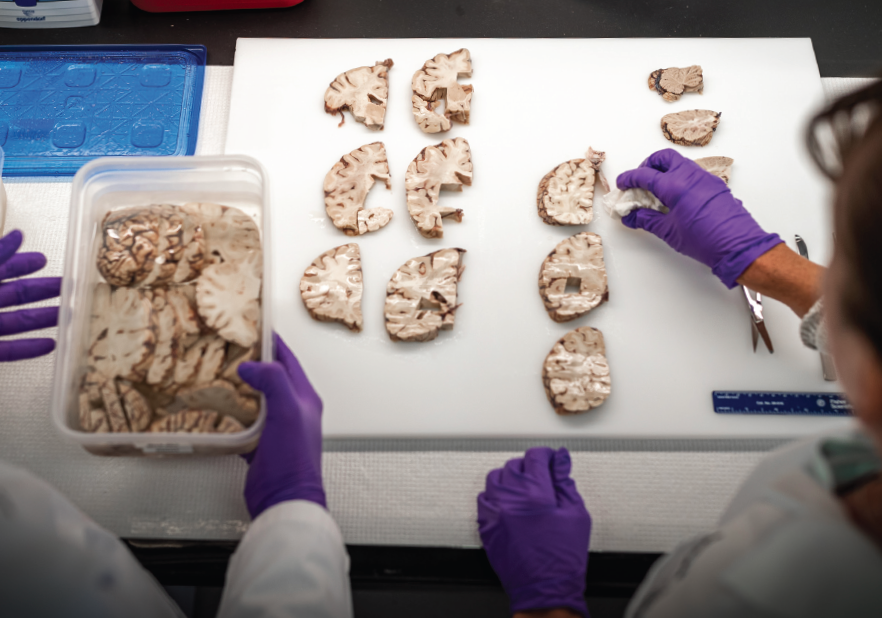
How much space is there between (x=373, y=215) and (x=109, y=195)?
71 centimetres

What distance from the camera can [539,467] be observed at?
4.90 feet

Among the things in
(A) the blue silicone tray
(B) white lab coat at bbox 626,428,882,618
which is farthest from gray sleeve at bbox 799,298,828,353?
(A) the blue silicone tray

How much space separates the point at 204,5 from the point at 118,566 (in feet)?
6.35

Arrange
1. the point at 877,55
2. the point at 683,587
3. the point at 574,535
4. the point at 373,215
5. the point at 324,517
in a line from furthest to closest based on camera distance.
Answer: the point at 877,55
the point at 373,215
the point at 574,535
the point at 324,517
the point at 683,587

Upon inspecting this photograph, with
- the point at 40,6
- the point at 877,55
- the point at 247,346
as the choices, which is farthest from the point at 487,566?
the point at 40,6

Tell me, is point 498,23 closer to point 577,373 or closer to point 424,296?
point 424,296

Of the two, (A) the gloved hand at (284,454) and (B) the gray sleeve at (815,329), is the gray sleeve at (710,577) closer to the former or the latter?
(B) the gray sleeve at (815,329)

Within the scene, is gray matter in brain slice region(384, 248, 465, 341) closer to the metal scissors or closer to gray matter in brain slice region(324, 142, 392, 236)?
gray matter in brain slice region(324, 142, 392, 236)

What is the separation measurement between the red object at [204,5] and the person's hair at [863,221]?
6.40ft

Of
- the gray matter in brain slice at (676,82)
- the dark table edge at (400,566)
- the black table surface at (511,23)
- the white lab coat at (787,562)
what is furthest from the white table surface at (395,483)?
the black table surface at (511,23)

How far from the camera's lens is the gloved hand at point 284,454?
4.31 ft

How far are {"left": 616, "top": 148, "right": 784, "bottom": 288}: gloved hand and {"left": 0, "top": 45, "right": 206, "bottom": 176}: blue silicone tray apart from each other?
58.2 inches

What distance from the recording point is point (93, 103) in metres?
1.99

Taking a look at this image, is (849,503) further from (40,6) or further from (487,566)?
(40,6)
